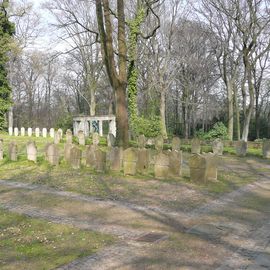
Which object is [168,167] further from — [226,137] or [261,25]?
[226,137]

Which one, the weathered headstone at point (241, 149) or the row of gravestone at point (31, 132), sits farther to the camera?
the row of gravestone at point (31, 132)

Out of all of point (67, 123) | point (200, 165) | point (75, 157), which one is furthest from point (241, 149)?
point (67, 123)

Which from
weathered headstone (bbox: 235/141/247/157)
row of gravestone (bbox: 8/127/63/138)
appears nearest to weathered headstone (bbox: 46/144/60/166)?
weathered headstone (bbox: 235/141/247/157)

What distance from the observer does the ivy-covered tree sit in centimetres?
3825

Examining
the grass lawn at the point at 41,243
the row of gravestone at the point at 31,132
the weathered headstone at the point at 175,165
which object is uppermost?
the row of gravestone at the point at 31,132

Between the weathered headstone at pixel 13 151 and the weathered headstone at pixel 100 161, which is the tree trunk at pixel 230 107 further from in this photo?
the weathered headstone at pixel 100 161

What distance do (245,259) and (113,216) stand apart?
334 centimetres

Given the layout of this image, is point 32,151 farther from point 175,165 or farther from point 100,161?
point 175,165

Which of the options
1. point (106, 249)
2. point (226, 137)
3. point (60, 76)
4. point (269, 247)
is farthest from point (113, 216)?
point (60, 76)

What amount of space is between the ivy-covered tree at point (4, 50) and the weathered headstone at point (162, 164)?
28.4 m

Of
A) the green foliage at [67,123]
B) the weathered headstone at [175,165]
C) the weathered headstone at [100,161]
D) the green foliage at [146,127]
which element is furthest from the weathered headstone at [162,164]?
the green foliage at [67,123]

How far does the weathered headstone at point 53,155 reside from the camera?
16.3 metres

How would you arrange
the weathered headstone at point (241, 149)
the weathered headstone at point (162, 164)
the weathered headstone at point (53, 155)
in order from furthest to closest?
1. the weathered headstone at point (241, 149)
2. the weathered headstone at point (53, 155)
3. the weathered headstone at point (162, 164)

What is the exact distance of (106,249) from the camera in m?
6.55
